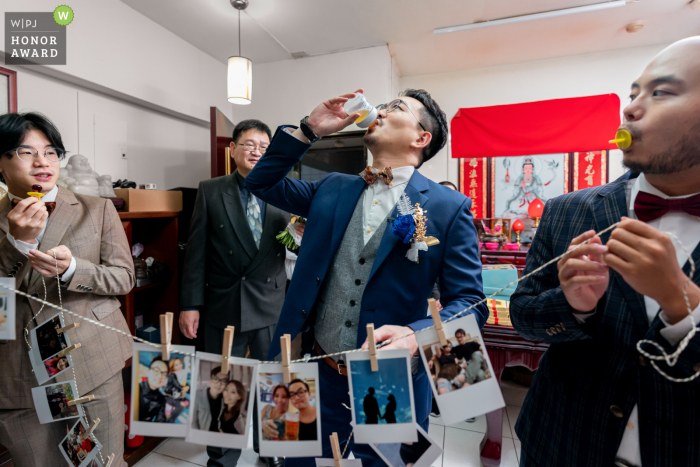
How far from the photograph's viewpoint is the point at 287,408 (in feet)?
2.34

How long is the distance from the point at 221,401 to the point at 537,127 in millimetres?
4540

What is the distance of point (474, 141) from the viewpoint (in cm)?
440

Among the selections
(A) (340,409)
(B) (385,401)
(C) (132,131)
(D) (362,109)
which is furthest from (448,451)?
(C) (132,131)

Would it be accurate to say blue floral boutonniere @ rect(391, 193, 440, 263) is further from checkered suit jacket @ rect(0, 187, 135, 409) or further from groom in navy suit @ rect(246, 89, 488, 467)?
checkered suit jacket @ rect(0, 187, 135, 409)

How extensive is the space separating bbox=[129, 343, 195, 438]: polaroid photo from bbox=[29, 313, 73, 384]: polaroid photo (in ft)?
0.99

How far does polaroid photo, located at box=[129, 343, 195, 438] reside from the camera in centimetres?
72

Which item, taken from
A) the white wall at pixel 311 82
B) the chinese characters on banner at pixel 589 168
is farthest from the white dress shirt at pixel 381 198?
the chinese characters on banner at pixel 589 168

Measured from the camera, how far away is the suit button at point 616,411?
0.77 meters

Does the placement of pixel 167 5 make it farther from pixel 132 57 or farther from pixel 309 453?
pixel 309 453

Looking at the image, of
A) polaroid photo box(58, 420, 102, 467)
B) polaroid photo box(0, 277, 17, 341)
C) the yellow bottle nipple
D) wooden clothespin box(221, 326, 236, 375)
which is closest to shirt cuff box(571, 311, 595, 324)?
the yellow bottle nipple

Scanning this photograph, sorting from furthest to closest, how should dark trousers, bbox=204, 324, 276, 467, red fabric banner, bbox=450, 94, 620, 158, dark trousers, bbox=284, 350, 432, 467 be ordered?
red fabric banner, bbox=450, 94, 620, 158
dark trousers, bbox=204, 324, 276, 467
dark trousers, bbox=284, 350, 432, 467

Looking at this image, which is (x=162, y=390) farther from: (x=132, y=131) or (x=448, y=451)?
(x=132, y=131)

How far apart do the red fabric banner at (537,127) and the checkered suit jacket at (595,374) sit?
3644 millimetres

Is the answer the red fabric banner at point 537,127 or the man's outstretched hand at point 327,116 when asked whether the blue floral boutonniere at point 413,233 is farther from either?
the red fabric banner at point 537,127
